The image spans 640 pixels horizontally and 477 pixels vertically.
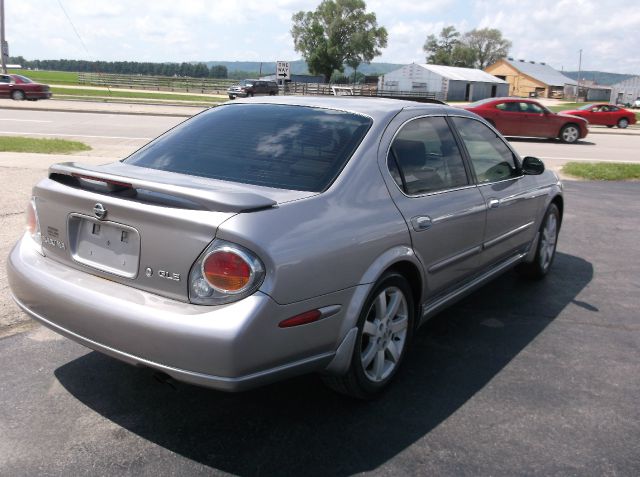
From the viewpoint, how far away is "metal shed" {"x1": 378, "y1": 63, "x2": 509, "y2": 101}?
3051 inches

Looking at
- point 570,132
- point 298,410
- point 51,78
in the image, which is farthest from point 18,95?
point 51,78

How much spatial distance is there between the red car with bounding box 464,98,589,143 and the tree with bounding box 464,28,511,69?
11641 cm

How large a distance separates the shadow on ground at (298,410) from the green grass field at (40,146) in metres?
10.3

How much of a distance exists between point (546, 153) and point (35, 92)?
83.7ft

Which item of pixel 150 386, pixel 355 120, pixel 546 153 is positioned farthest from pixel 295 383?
pixel 546 153

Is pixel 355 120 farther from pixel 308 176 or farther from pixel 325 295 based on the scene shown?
pixel 325 295

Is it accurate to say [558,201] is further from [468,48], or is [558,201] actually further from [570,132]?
[468,48]

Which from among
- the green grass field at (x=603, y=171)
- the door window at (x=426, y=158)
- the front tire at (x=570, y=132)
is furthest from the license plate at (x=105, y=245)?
the front tire at (x=570, y=132)

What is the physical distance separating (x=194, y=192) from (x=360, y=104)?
156cm

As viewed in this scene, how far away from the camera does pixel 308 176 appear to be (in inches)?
126

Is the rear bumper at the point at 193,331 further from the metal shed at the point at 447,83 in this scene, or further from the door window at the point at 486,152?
the metal shed at the point at 447,83

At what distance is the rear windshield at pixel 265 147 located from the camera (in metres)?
3.25

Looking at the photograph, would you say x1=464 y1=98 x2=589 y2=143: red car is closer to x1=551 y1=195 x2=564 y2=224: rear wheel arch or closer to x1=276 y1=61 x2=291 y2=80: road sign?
x1=276 y1=61 x2=291 y2=80: road sign

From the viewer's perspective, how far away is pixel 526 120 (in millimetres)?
21219
